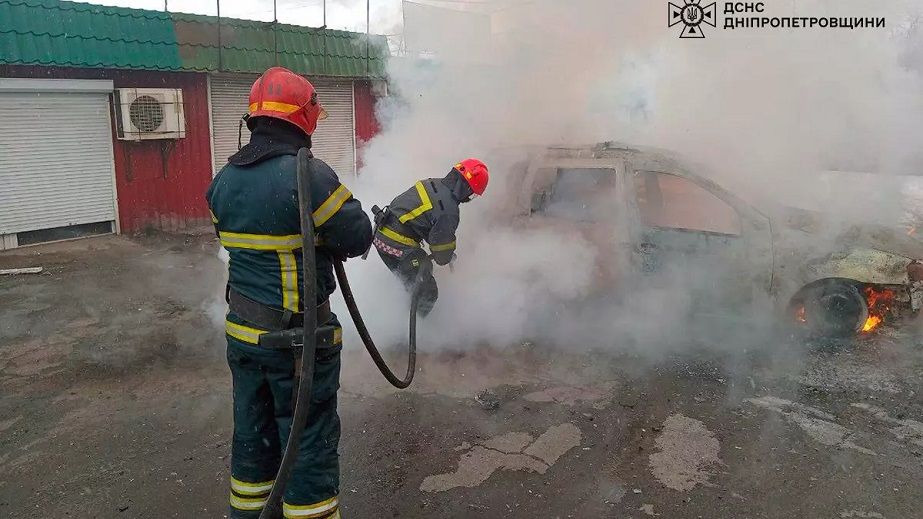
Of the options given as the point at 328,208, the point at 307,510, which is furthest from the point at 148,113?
the point at 307,510

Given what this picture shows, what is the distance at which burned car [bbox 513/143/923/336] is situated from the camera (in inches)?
208

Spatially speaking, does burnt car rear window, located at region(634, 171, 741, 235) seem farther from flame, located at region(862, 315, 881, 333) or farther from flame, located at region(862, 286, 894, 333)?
flame, located at region(862, 315, 881, 333)

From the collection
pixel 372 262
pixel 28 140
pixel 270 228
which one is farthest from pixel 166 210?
pixel 270 228

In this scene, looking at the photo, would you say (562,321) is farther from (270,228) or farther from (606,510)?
(270,228)

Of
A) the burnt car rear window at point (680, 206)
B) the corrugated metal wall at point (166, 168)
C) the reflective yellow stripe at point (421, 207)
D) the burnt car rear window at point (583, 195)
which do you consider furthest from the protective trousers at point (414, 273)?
the corrugated metal wall at point (166, 168)

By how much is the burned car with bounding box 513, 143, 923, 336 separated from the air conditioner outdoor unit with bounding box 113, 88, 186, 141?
6.64 meters

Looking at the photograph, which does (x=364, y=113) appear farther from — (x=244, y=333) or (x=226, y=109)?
(x=244, y=333)

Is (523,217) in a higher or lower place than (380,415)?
higher

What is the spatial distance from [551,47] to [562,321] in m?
4.33

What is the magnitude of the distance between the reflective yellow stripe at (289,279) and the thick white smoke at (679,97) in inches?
146

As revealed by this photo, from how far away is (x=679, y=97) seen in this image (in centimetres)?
981

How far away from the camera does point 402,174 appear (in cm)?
705

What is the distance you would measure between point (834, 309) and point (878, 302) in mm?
348

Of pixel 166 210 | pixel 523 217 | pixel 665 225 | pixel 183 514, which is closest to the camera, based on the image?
pixel 183 514
